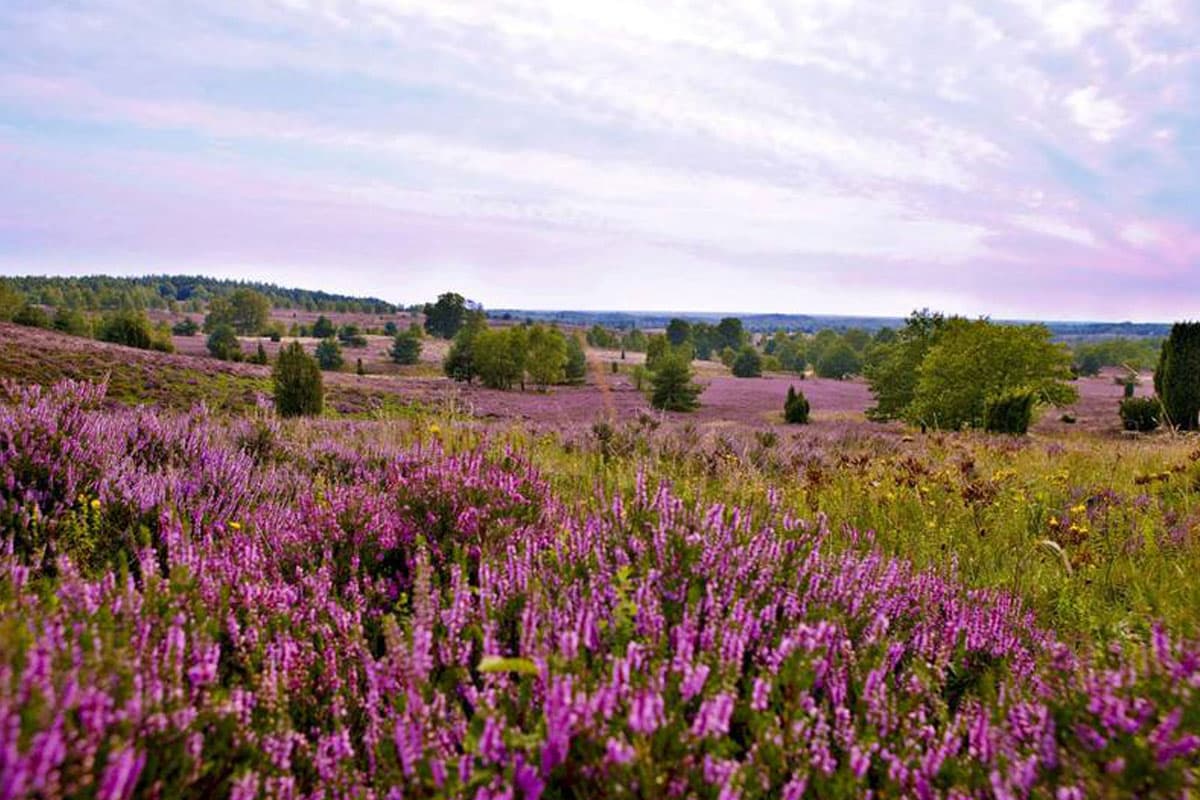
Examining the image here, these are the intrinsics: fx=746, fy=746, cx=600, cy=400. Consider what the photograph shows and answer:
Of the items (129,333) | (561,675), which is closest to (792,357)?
(129,333)

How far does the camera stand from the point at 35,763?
3.94ft

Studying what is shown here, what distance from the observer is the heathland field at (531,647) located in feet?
5.05

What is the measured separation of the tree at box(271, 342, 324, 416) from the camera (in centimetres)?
1972

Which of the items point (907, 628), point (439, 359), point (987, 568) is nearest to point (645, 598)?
point (907, 628)

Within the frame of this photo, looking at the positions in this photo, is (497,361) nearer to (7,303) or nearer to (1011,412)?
(1011,412)

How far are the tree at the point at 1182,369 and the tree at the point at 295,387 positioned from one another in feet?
103

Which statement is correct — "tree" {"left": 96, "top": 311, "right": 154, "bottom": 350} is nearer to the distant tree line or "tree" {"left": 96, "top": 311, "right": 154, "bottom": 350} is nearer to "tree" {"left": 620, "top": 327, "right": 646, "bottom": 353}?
the distant tree line

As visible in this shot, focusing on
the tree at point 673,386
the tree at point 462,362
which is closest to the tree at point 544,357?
the tree at point 462,362

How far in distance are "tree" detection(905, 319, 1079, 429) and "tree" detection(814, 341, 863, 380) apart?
255 feet

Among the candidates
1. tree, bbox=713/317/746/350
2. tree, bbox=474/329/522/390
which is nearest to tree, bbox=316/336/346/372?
tree, bbox=474/329/522/390

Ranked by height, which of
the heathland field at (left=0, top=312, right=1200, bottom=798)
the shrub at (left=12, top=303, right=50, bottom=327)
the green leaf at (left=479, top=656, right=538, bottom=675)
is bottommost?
the shrub at (left=12, top=303, right=50, bottom=327)

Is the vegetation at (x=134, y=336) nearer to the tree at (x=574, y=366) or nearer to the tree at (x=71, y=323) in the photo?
the tree at (x=71, y=323)

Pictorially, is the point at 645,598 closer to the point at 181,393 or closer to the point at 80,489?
the point at 80,489

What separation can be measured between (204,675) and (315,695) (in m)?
0.46
